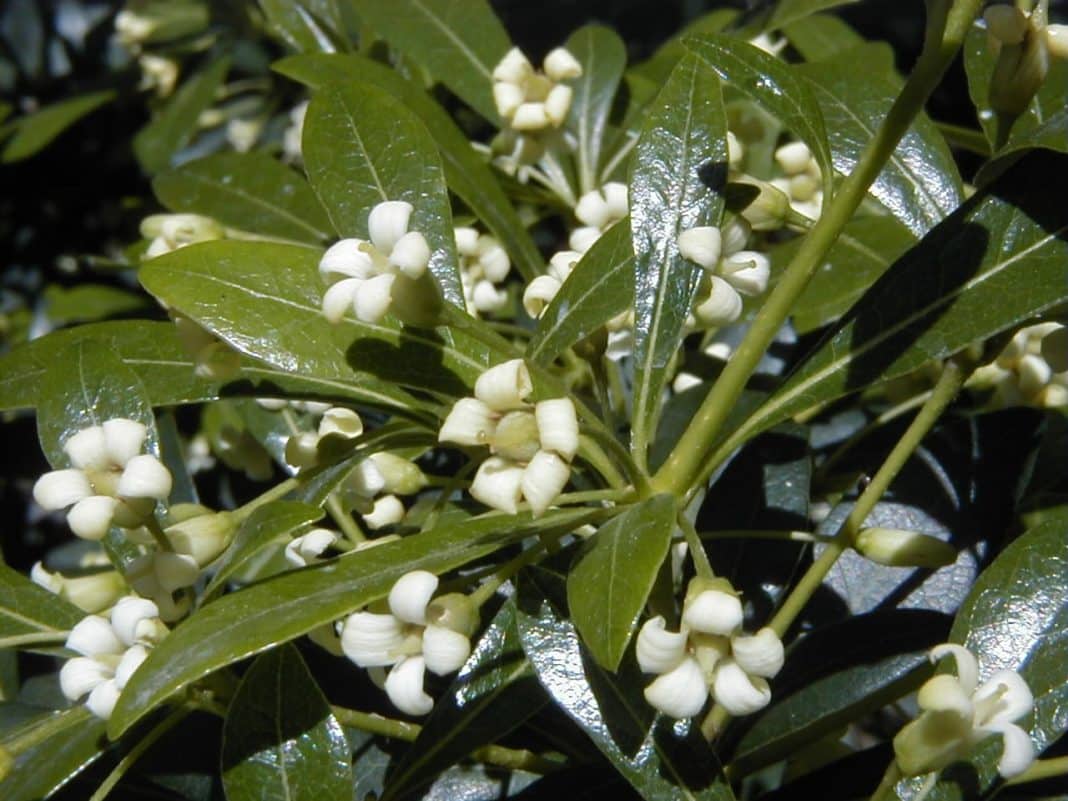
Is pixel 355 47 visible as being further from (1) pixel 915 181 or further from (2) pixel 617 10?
(1) pixel 915 181

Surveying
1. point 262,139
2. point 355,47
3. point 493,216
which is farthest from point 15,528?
point 493,216

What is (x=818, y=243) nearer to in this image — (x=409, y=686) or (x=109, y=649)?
(x=409, y=686)

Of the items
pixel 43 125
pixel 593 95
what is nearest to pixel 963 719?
pixel 593 95

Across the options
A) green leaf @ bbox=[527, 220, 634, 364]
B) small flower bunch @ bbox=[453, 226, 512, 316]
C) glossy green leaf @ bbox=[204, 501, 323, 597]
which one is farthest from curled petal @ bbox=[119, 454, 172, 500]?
small flower bunch @ bbox=[453, 226, 512, 316]

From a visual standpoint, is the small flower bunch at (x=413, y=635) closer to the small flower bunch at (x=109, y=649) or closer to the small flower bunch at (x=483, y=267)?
the small flower bunch at (x=109, y=649)

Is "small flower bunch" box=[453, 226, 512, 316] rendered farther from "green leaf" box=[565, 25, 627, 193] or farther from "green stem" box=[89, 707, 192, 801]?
"green stem" box=[89, 707, 192, 801]

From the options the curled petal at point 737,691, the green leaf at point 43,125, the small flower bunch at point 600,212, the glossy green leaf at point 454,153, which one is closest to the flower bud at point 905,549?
the curled petal at point 737,691

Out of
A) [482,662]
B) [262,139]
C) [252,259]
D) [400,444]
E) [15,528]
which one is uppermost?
[252,259]
